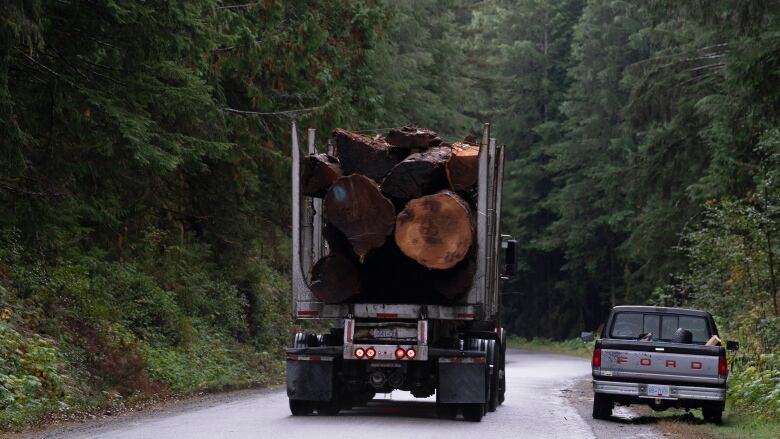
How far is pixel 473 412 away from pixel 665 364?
2.93 metres

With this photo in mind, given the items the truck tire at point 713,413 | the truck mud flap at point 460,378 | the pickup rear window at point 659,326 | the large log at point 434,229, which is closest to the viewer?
the large log at point 434,229

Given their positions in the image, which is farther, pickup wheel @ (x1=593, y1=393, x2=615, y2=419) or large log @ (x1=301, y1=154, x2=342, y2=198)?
pickup wheel @ (x1=593, y1=393, x2=615, y2=419)

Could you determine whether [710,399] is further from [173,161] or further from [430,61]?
[430,61]

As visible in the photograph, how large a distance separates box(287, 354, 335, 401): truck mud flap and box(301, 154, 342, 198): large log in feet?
7.35

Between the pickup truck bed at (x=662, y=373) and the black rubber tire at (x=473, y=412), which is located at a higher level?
the pickup truck bed at (x=662, y=373)

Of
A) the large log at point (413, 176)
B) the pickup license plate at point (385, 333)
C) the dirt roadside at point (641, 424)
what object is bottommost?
the dirt roadside at point (641, 424)

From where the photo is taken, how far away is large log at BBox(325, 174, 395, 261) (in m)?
13.5

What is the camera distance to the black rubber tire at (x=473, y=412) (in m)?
14.6

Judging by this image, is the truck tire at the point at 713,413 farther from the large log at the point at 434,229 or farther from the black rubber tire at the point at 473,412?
the large log at the point at 434,229

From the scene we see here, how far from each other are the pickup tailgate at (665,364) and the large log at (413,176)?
415cm

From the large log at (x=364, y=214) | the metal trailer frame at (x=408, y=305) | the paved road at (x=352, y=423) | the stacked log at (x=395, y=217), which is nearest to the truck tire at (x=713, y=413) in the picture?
the paved road at (x=352, y=423)

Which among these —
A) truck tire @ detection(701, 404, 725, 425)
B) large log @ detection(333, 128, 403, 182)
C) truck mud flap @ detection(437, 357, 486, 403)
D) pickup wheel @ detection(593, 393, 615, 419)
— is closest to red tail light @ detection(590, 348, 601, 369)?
pickup wheel @ detection(593, 393, 615, 419)

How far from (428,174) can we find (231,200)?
10261mm

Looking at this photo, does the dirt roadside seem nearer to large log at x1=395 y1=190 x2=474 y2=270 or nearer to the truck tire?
the truck tire
